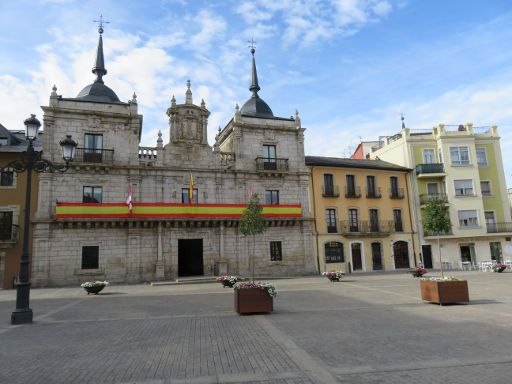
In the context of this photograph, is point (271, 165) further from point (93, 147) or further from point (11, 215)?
point (11, 215)

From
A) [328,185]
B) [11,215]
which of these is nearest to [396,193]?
[328,185]

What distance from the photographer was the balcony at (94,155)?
26.6m

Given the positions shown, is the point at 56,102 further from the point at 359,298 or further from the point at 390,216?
the point at 390,216

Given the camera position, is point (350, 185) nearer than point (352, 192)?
No

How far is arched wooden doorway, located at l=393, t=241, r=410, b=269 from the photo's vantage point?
34.2m

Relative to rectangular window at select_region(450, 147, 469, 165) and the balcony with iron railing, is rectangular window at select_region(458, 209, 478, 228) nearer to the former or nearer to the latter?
rectangular window at select_region(450, 147, 469, 165)

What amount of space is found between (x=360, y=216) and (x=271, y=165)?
9481 mm

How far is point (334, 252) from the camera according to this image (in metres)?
32.5

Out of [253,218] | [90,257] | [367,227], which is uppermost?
[367,227]

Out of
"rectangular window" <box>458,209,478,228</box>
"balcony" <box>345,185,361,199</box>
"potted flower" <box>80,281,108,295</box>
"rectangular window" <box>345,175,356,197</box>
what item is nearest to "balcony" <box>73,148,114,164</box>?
"potted flower" <box>80,281,108,295</box>

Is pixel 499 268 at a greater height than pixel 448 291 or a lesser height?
lesser

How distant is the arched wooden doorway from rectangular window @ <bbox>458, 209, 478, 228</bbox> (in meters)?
6.12

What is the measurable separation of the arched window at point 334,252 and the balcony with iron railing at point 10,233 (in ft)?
76.1

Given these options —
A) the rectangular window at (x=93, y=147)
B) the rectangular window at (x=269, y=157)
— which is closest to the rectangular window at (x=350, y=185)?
the rectangular window at (x=269, y=157)
